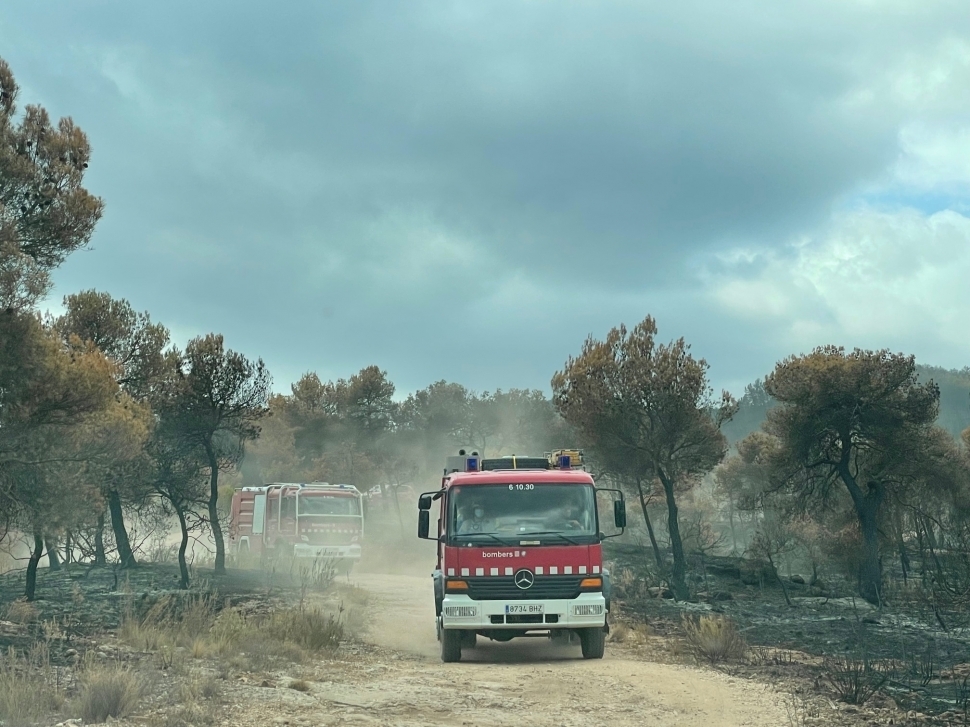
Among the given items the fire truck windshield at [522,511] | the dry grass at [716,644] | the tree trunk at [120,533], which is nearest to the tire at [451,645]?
the fire truck windshield at [522,511]

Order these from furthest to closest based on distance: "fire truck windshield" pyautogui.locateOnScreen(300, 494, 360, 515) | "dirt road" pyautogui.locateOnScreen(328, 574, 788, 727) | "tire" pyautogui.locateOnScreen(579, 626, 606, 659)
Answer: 1. "fire truck windshield" pyautogui.locateOnScreen(300, 494, 360, 515)
2. "tire" pyautogui.locateOnScreen(579, 626, 606, 659)
3. "dirt road" pyautogui.locateOnScreen(328, 574, 788, 727)

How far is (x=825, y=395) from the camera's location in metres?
30.2

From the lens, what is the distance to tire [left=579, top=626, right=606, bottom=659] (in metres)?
14.1

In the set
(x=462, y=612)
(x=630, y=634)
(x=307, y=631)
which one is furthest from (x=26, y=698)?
(x=630, y=634)

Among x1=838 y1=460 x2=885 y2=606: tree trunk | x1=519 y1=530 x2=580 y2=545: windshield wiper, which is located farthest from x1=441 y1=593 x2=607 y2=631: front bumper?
x1=838 y1=460 x2=885 y2=606: tree trunk

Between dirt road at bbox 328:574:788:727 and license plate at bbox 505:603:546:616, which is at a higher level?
license plate at bbox 505:603:546:616

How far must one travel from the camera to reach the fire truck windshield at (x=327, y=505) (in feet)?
109

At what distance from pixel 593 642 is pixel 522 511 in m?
2.27

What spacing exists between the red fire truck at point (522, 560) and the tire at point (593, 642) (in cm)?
2

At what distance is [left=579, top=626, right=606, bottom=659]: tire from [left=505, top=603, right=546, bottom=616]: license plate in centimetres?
98

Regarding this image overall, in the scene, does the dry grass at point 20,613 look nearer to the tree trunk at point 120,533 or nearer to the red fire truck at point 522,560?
the red fire truck at point 522,560

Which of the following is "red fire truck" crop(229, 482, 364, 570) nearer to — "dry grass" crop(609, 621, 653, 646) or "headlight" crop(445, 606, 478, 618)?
"dry grass" crop(609, 621, 653, 646)

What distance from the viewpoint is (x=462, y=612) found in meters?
13.7

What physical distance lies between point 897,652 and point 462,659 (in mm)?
7358
